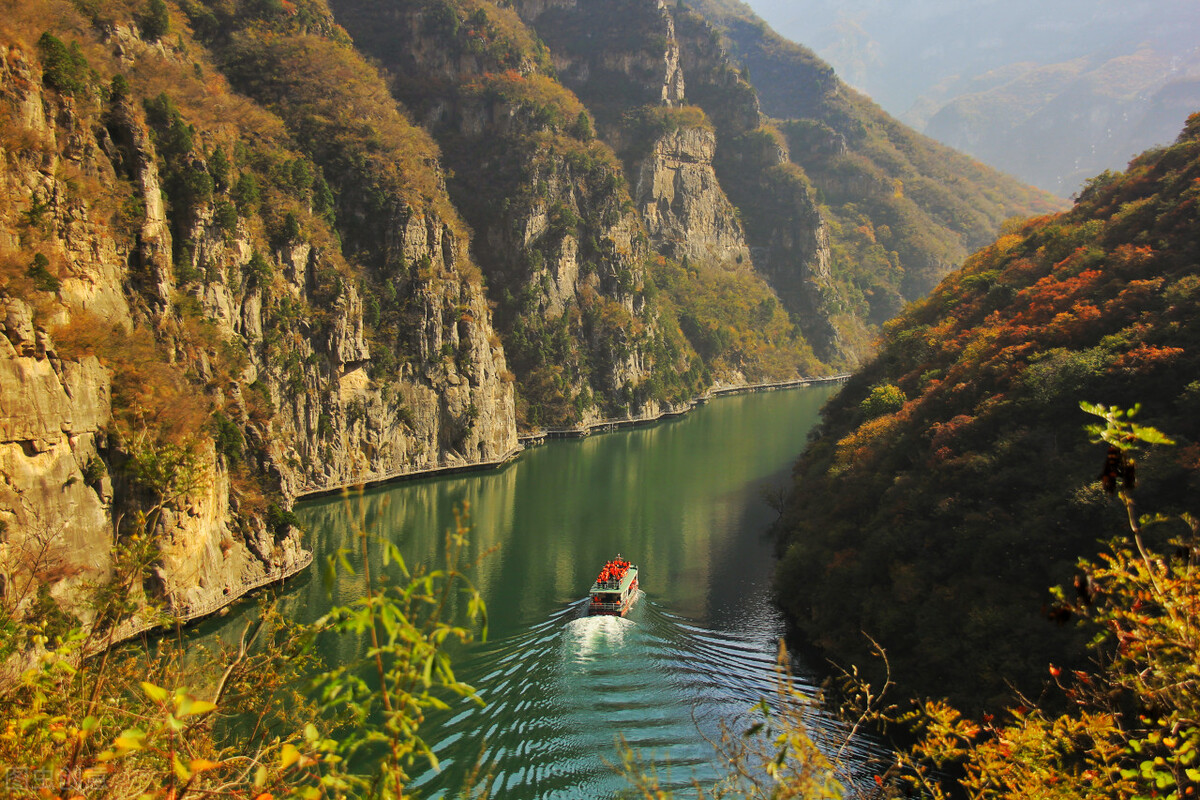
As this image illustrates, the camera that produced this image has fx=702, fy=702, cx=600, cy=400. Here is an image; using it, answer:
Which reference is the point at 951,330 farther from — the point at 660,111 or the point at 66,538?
the point at 660,111

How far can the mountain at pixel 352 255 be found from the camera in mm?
Answer: 24156

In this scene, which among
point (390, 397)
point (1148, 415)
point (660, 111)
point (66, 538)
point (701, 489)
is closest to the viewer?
point (1148, 415)

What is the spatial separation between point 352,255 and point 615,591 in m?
44.9

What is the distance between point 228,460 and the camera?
30531mm

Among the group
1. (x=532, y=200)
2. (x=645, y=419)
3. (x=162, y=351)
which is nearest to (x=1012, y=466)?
(x=162, y=351)

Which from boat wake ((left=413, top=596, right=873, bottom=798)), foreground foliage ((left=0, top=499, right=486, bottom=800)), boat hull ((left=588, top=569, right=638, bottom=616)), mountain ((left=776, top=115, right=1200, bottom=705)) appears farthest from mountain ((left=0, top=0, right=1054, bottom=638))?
mountain ((left=776, top=115, right=1200, bottom=705))

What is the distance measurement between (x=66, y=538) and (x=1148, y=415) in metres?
32.1

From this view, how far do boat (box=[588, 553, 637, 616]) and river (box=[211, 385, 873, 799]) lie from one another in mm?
542

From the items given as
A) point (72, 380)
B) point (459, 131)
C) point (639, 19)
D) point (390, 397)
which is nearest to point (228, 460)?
point (72, 380)

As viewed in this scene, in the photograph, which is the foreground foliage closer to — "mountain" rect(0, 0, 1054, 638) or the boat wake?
"mountain" rect(0, 0, 1054, 638)

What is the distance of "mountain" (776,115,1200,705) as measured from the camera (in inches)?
707

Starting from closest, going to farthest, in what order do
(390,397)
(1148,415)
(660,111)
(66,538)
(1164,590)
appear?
(1164,590) < (1148,415) < (66,538) < (390,397) < (660,111)

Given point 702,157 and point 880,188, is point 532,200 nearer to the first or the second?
point 702,157

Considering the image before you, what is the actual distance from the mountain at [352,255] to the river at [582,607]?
6647 millimetres
